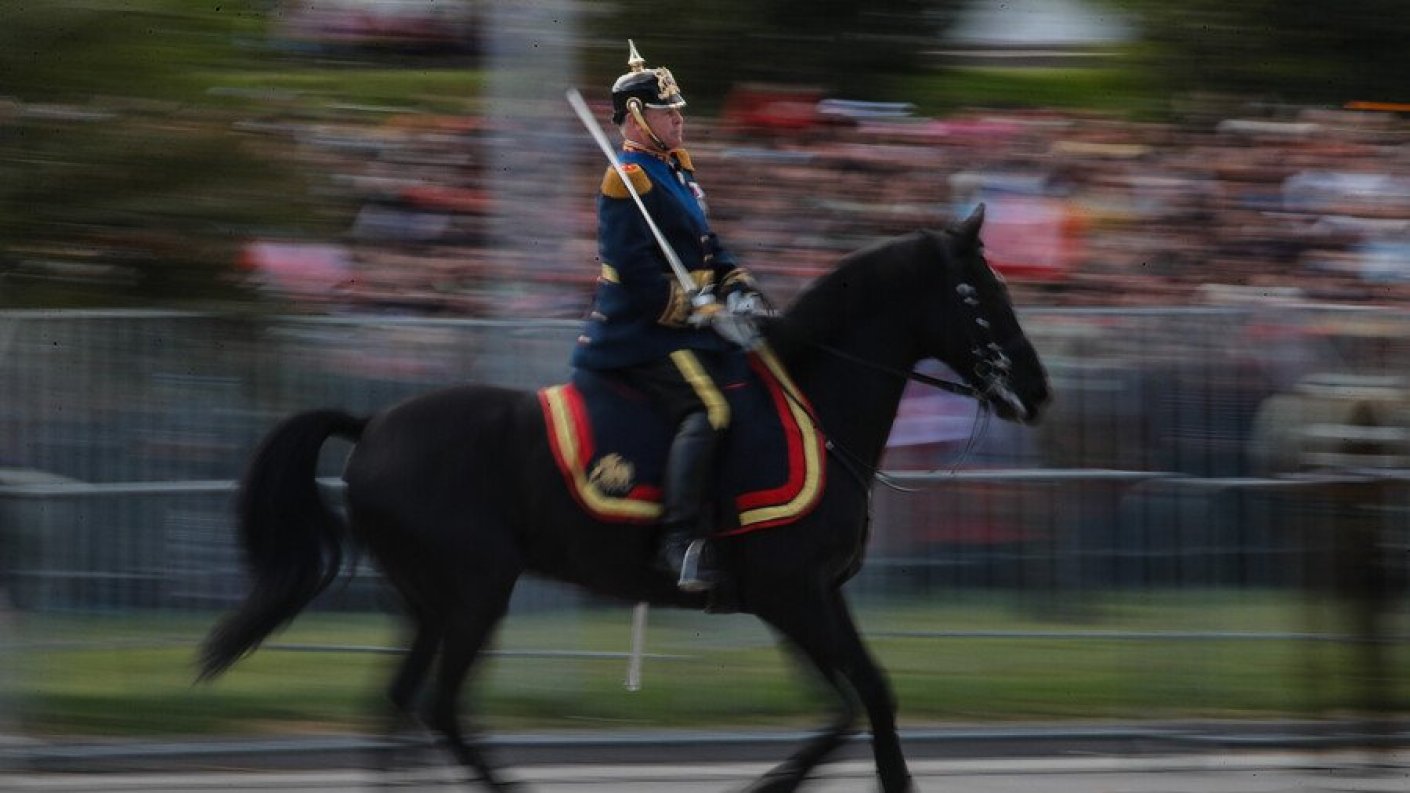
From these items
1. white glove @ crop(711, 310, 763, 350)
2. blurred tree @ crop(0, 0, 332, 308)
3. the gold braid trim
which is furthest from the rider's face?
blurred tree @ crop(0, 0, 332, 308)

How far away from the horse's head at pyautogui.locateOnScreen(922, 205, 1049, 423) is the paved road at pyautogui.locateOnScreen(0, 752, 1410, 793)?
1303mm

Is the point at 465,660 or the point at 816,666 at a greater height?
the point at 816,666

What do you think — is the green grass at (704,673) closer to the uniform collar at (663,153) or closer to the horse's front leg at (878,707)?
the horse's front leg at (878,707)

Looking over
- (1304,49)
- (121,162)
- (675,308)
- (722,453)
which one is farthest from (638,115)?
(1304,49)

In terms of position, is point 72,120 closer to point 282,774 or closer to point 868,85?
point 282,774

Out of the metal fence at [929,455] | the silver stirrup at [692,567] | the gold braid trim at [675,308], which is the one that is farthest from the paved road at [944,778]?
the gold braid trim at [675,308]

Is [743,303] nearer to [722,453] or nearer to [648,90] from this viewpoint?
[722,453]

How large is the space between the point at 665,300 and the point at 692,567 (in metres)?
0.81

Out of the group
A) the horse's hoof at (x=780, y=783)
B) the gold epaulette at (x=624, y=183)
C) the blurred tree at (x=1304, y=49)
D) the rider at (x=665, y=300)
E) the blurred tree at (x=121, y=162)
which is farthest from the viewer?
the blurred tree at (x=1304, y=49)

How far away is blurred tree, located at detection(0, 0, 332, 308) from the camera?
6184 millimetres

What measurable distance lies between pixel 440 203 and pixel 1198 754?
4762mm

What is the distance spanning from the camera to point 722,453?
684 cm

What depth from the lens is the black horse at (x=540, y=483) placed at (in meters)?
6.89

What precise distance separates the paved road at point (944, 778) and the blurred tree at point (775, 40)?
5165 millimetres
